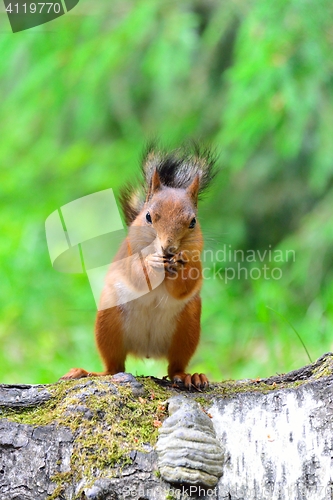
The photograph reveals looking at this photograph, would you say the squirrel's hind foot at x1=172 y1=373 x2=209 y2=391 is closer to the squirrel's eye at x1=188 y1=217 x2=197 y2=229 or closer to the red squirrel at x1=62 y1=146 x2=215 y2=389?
the red squirrel at x1=62 y1=146 x2=215 y2=389

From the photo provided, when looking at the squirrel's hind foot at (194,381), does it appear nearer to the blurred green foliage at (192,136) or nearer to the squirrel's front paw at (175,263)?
the squirrel's front paw at (175,263)

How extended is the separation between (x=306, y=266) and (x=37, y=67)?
1618mm

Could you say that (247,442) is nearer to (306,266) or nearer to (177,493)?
(177,493)

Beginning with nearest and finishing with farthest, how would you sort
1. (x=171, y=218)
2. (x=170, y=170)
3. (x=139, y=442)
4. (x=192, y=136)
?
(x=139, y=442)
(x=171, y=218)
(x=170, y=170)
(x=192, y=136)

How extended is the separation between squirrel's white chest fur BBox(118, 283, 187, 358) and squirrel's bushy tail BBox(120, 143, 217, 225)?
28 centimetres

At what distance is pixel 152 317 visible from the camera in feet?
5.69

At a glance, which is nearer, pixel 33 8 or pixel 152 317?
pixel 152 317

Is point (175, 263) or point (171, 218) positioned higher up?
point (171, 218)

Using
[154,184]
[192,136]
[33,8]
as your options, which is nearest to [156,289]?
[154,184]

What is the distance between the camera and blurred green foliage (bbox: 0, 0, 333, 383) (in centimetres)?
262

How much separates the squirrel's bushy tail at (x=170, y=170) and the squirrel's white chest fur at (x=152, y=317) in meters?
0.28

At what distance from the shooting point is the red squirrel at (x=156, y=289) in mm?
1667

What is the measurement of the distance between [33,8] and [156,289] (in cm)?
189

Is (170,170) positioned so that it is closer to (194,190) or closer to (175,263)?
(194,190)
